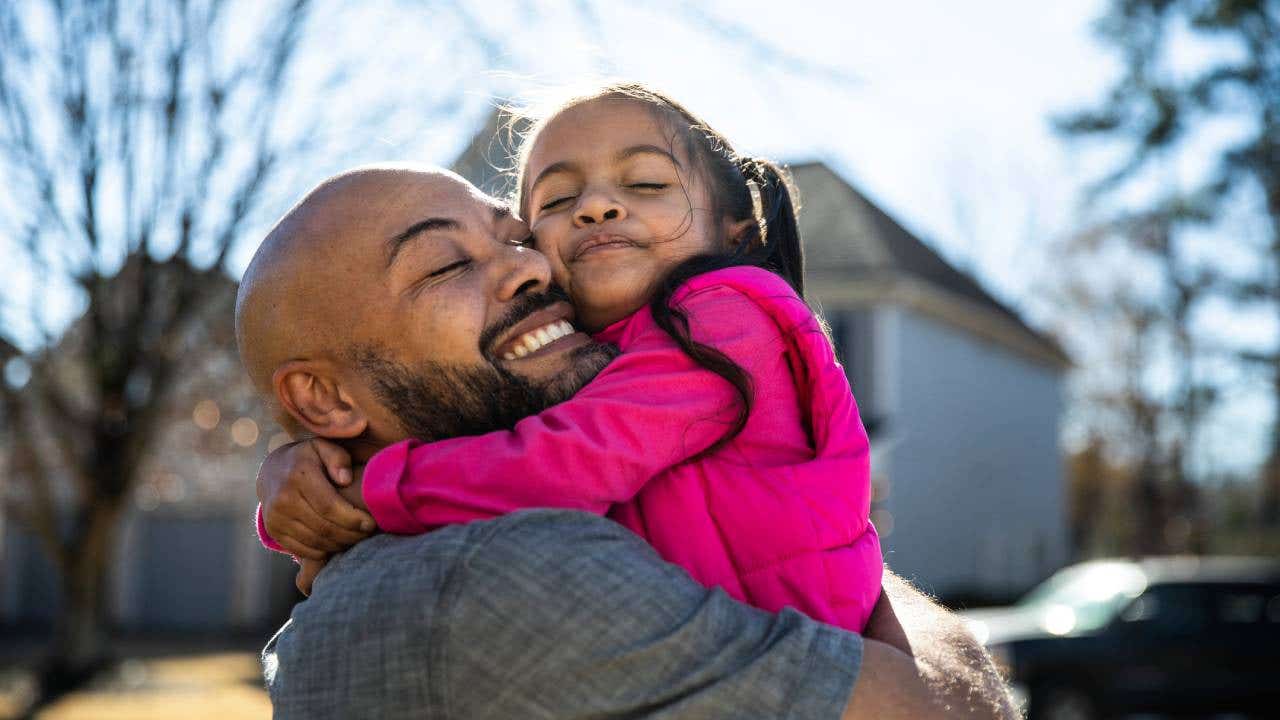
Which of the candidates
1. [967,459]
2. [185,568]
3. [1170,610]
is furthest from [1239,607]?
[185,568]

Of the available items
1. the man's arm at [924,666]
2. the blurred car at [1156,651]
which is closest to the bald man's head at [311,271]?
the man's arm at [924,666]

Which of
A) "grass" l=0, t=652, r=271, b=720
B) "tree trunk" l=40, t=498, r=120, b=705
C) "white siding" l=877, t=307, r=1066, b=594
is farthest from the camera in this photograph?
"white siding" l=877, t=307, r=1066, b=594

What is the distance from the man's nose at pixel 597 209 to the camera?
7.39 ft

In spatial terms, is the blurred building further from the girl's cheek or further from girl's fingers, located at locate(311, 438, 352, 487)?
girl's fingers, located at locate(311, 438, 352, 487)

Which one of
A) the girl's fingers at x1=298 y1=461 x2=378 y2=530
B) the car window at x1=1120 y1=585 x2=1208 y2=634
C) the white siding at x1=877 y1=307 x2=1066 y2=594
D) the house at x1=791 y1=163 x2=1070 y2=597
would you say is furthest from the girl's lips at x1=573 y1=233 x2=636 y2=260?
the white siding at x1=877 y1=307 x2=1066 y2=594

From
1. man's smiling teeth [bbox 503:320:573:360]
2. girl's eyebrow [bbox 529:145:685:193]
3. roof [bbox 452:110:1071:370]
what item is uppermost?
girl's eyebrow [bbox 529:145:685:193]

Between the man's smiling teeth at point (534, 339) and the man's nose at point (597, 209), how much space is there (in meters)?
0.25

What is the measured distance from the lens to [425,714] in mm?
1551

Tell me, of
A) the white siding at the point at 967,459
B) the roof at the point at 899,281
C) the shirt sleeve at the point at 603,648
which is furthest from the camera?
the white siding at the point at 967,459

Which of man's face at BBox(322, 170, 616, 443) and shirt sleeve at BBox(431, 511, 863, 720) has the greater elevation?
man's face at BBox(322, 170, 616, 443)

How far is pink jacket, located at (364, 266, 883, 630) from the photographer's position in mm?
1802

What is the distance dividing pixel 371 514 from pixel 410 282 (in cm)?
36

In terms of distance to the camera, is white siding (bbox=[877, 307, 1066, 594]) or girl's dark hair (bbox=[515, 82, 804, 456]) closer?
girl's dark hair (bbox=[515, 82, 804, 456])

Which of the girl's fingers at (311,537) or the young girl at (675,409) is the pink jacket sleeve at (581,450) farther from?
the girl's fingers at (311,537)
